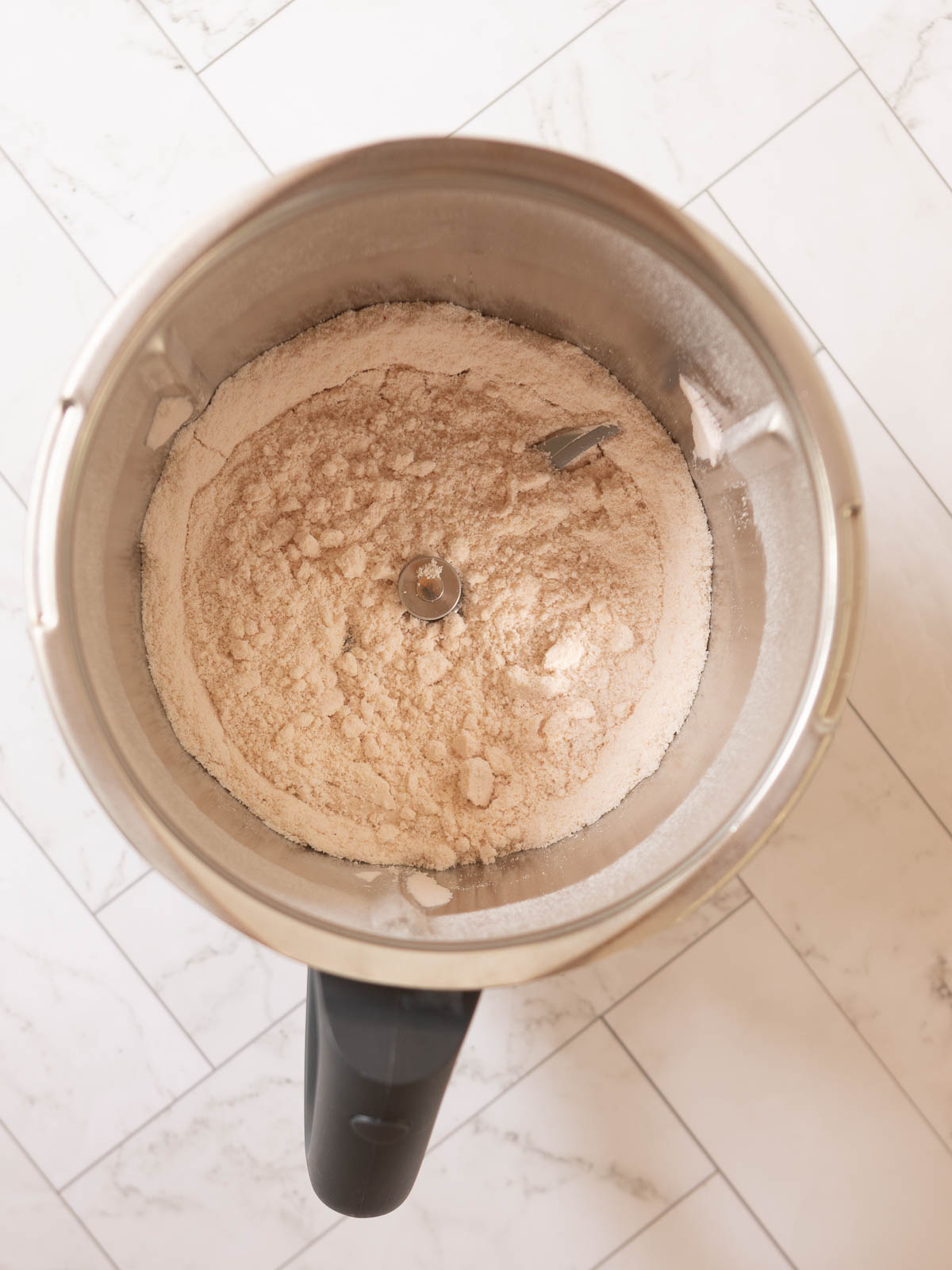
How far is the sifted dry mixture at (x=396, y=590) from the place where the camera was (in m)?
0.61

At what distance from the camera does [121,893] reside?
890 millimetres

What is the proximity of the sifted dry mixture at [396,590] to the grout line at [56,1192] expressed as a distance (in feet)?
1.93

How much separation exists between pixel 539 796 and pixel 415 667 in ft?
0.42

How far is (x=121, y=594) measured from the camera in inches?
22.0

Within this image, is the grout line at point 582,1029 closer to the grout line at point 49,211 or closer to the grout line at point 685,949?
the grout line at point 685,949

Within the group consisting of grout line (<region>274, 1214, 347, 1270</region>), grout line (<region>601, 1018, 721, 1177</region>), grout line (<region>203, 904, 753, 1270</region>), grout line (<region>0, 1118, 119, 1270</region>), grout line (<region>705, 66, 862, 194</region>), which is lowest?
grout line (<region>601, 1018, 721, 1177</region>)

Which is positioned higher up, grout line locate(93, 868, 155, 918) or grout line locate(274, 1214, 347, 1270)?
grout line locate(93, 868, 155, 918)

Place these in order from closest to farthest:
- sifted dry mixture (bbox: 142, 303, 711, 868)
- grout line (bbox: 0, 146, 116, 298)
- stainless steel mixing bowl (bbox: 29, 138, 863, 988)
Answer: stainless steel mixing bowl (bbox: 29, 138, 863, 988), sifted dry mixture (bbox: 142, 303, 711, 868), grout line (bbox: 0, 146, 116, 298)

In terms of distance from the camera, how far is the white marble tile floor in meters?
0.88

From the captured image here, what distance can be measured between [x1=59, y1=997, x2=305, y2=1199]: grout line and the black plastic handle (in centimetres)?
40

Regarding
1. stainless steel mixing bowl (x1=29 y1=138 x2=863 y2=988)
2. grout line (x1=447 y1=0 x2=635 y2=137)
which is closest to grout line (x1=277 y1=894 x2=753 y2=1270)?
stainless steel mixing bowl (x1=29 y1=138 x2=863 y2=988)

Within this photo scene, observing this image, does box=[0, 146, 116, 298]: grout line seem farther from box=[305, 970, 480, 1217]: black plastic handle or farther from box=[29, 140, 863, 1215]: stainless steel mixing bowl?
box=[305, 970, 480, 1217]: black plastic handle

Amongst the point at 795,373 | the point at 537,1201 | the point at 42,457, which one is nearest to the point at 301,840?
the point at 42,457

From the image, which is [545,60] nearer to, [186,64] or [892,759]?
[186,64]
